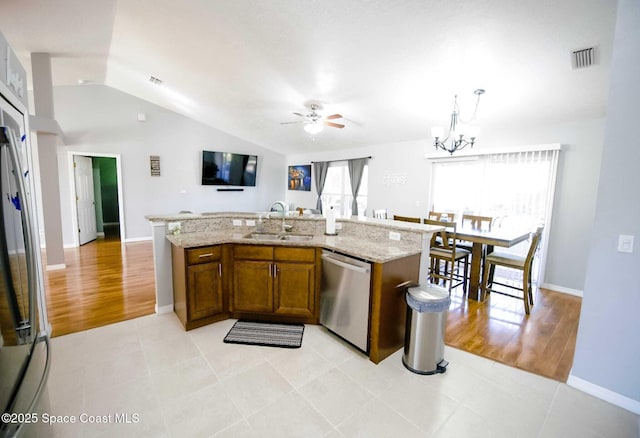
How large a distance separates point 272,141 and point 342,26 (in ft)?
16.6

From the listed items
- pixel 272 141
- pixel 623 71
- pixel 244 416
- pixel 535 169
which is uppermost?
pixel 272 141

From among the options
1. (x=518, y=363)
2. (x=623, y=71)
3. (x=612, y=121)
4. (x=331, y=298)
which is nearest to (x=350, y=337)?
(x=331, y=298)

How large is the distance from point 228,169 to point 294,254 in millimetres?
5564

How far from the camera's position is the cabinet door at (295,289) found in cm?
255

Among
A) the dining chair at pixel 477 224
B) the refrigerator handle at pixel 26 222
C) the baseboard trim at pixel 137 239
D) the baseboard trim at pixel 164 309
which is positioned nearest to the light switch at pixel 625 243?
the dining chair at pixel 477 224

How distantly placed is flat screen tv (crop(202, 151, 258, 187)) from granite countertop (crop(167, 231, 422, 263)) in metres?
4.66

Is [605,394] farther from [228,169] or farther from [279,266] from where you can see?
[228,169]

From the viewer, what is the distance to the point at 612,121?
1.79m

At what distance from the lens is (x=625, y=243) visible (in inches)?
69.4

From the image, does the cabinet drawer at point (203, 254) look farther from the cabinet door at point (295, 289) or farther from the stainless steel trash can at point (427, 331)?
the stainless steel trash can at point (427, 331)

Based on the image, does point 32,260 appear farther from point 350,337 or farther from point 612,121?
point 612,121

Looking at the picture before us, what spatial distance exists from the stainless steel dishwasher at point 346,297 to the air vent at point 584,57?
268cm

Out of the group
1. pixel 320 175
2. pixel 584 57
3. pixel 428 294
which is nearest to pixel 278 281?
pixel 428 294

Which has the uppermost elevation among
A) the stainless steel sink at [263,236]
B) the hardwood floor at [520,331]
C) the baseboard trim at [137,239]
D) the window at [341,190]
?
the window at [341,190]
